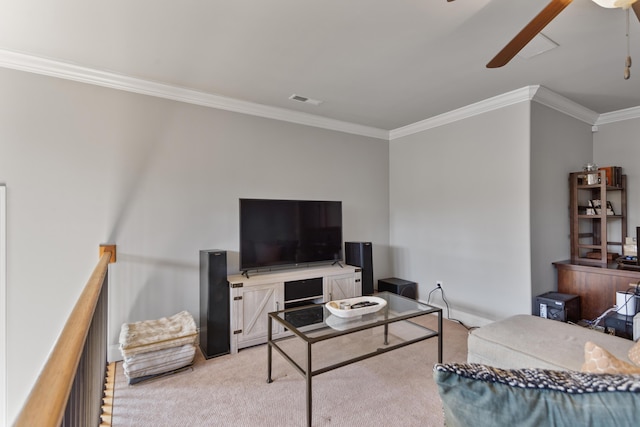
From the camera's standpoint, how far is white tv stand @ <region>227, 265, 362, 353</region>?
2992 mm

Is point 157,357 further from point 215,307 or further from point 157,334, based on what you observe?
point 215,307

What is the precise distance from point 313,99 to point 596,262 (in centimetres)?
355

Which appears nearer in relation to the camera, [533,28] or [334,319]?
[533,28]

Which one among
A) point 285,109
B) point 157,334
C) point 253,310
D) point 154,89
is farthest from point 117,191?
point 285,109

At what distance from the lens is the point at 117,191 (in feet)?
9.48

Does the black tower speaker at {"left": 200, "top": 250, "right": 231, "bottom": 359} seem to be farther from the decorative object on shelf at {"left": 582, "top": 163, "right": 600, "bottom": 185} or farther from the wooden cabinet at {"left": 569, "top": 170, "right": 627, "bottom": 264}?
the decorative object on shelf at {"left": 582, "top": 163, "right": 600, "bottom": 185}

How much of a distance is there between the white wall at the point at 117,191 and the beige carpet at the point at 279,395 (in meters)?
0.73

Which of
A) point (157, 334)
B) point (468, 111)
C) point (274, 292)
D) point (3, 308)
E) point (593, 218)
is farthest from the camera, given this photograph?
point (593, 218)

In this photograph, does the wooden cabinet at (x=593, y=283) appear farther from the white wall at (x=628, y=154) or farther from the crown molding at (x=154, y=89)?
the crown molding at (x=154, y=89)

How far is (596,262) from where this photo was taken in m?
3.47

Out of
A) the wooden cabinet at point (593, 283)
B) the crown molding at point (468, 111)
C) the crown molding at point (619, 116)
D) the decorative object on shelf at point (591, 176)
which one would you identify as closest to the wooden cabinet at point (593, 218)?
the decorative object on shelf at point (591, 176)

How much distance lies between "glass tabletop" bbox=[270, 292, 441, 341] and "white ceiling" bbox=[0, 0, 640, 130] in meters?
2.04

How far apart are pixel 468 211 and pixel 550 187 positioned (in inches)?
33.3

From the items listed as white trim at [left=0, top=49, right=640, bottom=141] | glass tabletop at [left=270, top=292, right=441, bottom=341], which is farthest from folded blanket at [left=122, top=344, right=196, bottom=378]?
white trim at [left=0, top=49, right=640, bottom=141]
